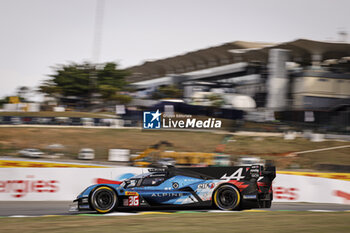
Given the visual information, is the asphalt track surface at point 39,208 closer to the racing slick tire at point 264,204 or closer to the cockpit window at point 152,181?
the racing slick tire at point 264,204

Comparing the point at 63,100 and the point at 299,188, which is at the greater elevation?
the point at 63,100

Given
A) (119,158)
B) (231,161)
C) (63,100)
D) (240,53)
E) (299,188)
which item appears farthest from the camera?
(63,100)

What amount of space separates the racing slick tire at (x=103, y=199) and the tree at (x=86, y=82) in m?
38.2

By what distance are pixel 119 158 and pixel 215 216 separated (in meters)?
13.2

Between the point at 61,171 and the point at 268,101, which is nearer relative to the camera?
the point at 61,171

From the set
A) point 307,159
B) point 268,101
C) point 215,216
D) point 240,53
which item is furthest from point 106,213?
point 240,53

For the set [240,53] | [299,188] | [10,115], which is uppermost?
[240,53]

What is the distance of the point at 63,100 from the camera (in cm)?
5194

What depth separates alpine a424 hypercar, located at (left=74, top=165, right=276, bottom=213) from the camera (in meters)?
10.2

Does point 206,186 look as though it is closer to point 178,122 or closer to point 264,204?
point 264,204

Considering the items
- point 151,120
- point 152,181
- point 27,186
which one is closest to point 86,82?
point 151,120

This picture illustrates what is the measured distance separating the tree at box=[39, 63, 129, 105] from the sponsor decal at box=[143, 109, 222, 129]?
773 inches

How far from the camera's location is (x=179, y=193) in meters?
10.2

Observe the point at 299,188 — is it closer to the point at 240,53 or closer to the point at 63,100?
the point at 240,53
